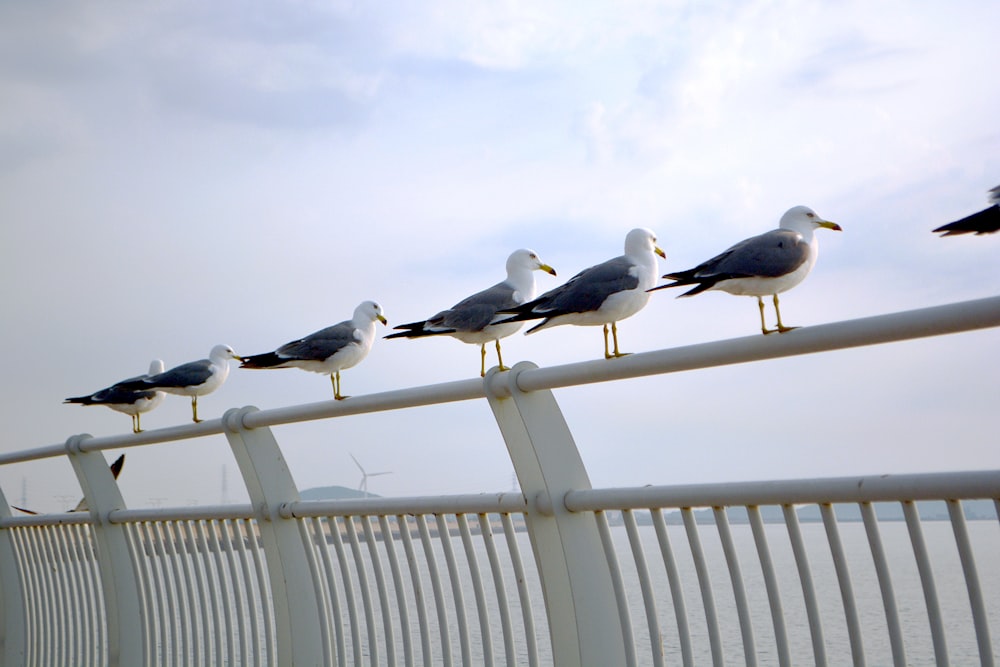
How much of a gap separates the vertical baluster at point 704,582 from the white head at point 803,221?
2.54 meters

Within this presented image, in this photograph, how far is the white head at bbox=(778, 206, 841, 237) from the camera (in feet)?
14.8

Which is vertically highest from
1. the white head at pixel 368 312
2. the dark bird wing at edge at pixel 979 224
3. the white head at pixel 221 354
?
the white head at pixel 221 354

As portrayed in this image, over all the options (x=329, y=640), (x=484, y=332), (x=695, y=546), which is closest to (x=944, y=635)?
(x=695, y=546)

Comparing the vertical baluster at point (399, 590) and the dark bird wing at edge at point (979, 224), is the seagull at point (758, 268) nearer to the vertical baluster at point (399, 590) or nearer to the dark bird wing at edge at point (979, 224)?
the dark bird wing at edge at point (979, 224)

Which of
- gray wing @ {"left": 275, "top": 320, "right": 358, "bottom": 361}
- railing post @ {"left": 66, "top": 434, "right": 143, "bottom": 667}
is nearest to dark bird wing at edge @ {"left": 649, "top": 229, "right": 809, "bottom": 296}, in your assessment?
railing post @ {"left": 66, "top": 434, "right": 143, "bottom": 667}

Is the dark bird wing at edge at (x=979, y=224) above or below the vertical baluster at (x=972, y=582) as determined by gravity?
above

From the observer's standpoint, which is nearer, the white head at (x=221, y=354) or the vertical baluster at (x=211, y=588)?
the vertical baluster at (x=211, y=588)

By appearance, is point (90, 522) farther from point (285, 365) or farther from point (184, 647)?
point (285, 365)

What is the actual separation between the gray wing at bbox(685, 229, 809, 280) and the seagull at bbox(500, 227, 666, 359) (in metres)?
0.34

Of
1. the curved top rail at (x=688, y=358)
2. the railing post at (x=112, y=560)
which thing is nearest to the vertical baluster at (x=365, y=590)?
the curved top rail at (x=688, y=358)

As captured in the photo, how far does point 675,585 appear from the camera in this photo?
2.24 m

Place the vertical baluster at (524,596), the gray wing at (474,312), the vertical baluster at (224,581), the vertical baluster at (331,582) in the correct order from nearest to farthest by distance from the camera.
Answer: the vertical baluster at (524,596), the vertical baluster at (331,582), the vertical baluster at (224,581), the gray wing at (474,312)

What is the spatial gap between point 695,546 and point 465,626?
0.86 metres

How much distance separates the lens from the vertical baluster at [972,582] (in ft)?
5.61
